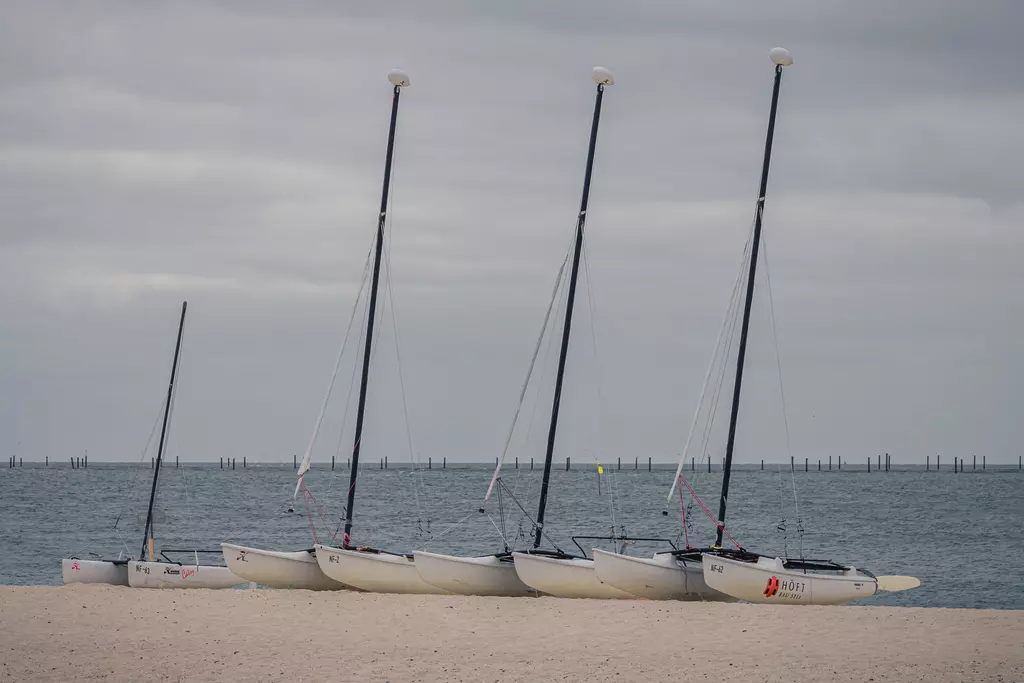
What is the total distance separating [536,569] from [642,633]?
5119mm

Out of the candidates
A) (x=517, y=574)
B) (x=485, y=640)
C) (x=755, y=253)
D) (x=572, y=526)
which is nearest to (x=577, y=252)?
(x=755, y=253)

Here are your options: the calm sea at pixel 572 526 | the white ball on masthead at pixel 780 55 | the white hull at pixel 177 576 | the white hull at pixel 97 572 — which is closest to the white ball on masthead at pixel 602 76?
the white ball on masthead at pixel 780 55

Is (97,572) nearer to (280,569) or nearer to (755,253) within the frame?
(280,569)

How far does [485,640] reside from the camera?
22.3 meters

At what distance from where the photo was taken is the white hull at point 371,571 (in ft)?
95.4

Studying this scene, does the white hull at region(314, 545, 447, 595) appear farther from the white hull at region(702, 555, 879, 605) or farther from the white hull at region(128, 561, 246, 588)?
the white hull at region(702, 555, 879, 605)

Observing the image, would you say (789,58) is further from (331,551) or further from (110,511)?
(110,511)

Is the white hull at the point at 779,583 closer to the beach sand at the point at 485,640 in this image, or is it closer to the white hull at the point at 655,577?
the beach sand at the point at 485,640

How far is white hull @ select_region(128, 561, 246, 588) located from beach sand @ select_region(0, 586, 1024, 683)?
3.91 meters

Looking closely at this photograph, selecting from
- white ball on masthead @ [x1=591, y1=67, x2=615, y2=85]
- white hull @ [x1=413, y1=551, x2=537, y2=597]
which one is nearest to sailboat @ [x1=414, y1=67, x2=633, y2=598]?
white hull @ [x1=413, y1=551, x2=537, y2=597]

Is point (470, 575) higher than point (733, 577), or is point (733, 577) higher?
point (733, 577)

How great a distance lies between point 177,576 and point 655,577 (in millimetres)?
12264

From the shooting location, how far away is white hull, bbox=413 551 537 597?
28.2 metres

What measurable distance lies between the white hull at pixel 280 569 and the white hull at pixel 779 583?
27.7 feet
